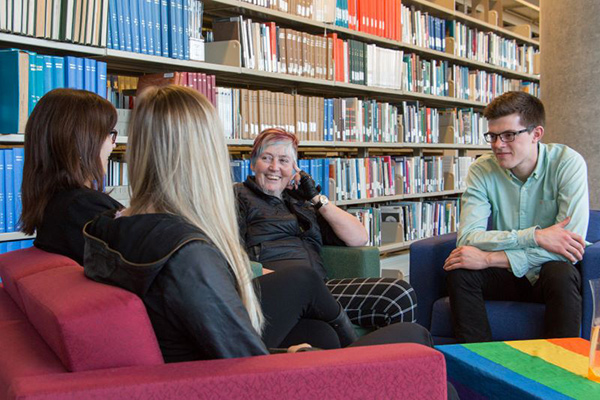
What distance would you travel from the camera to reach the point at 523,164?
9.24ft

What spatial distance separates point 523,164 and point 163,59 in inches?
71.1

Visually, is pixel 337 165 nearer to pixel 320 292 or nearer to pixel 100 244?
pixel 320 292

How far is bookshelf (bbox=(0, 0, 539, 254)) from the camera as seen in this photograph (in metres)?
3.02

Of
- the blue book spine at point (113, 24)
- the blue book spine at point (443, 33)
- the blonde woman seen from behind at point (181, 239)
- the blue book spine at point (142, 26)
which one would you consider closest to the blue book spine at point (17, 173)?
the blue book spine at point (113, 24)

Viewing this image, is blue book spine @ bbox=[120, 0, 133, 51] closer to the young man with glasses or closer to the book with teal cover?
the book with teal cover

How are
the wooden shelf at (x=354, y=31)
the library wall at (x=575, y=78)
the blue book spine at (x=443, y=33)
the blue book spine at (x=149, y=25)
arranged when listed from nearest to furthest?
the blue book spine at (x=149, y=25)
the wooden shelf at (x=354, y=31)
the library wall at (x=575, y=78)
the blue book spine at (x=443, y=33)

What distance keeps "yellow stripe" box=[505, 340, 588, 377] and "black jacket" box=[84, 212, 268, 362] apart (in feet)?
3.05

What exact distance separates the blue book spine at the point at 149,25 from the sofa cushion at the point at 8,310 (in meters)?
1.81

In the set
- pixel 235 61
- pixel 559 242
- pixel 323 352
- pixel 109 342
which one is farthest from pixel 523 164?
pixel 109 342

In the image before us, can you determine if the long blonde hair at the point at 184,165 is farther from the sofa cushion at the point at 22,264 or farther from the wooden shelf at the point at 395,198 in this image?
the wooden shelf at the point at 395,198

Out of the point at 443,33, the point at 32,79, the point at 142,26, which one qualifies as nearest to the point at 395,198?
the point at 443,33

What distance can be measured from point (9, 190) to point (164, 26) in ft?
3.77

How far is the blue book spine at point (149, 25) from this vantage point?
3.17 meters

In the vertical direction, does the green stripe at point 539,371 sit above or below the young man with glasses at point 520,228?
below
